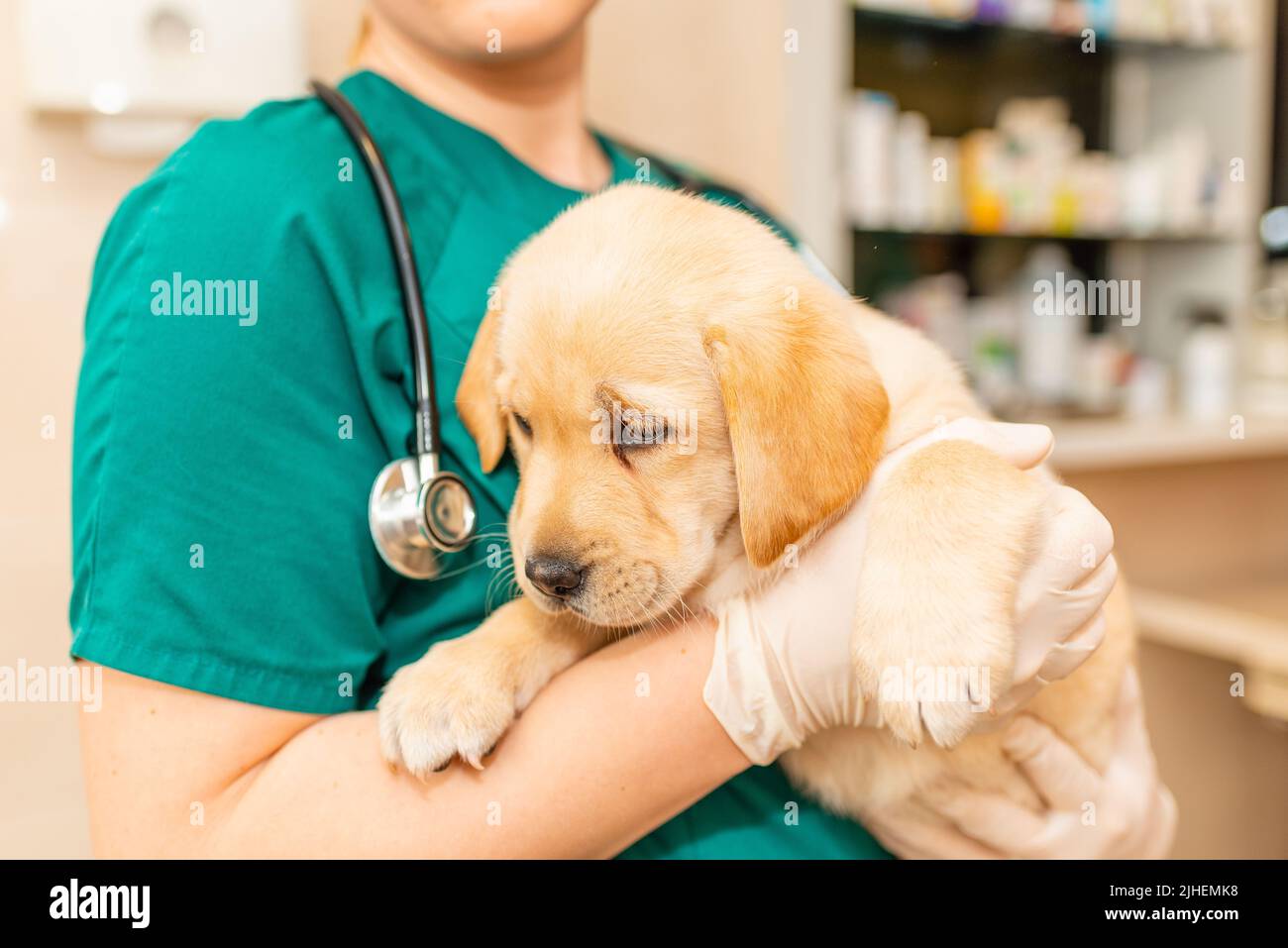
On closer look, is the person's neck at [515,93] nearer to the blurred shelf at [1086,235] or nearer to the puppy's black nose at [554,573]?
the puppy's black nose at [554,573]

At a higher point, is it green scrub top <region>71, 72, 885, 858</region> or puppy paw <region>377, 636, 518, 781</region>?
green scrub top <region>71, 72, 885, 858</region>

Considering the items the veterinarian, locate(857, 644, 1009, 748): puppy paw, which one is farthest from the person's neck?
locate(857, 644, 1009, 748): puppy paw

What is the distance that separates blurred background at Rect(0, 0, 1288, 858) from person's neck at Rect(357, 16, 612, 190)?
51 cm

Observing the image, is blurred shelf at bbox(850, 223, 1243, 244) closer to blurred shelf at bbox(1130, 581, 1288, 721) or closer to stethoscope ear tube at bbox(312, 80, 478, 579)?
blurred shelf at bbox(1130, 581, 1288, 721)

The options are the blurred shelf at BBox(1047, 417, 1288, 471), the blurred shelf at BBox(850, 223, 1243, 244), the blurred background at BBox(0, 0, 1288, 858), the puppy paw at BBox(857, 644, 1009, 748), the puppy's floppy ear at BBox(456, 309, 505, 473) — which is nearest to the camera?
the puppy paw at BBox(857, 644, 1009, 748)

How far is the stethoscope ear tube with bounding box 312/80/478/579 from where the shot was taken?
1.01m

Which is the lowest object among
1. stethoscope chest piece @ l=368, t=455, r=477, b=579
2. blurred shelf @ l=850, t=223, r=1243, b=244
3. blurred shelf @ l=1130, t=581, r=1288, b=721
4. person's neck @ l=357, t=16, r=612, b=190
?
blurred shelf @ l=1130, t=581, r=1288, b=721

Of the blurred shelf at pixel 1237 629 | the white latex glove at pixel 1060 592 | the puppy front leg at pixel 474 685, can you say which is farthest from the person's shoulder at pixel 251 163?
the blurred shelf at pixel 1237 629

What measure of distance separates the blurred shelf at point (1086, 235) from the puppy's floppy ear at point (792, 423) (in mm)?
2147

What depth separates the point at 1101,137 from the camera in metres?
3.71

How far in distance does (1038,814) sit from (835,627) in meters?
0.52

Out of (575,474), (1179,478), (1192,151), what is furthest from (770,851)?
(1192,151)

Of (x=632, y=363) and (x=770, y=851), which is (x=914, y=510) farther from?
(x=770, y=851)
